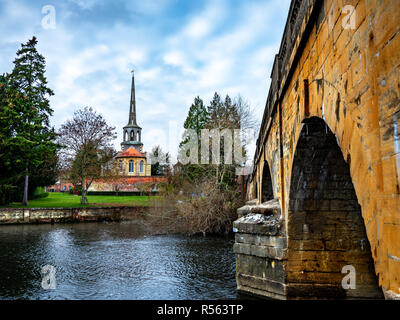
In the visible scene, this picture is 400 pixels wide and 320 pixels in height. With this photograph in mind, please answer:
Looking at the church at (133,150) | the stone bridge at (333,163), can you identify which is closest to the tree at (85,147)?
the stone bridge at (333,163)

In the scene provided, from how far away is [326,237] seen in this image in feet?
19.6

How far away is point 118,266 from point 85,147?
18.2m

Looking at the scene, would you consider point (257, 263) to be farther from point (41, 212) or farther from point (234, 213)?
point (41, 212)

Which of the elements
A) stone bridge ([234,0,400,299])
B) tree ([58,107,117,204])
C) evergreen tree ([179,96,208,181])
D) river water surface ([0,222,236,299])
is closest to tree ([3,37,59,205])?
tree ([58,107,117,204])

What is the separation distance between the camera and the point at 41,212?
75.9 feet

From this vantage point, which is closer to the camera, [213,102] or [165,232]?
[165,232]

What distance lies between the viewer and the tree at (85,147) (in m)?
26.6

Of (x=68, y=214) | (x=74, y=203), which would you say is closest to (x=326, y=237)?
(x=68, y=214)

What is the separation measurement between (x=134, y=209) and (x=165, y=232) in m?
9.38

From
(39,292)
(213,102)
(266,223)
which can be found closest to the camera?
(266,223)

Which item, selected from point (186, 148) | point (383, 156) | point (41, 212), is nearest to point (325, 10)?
point (383, 156)

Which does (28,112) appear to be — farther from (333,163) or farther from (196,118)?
(333,163)

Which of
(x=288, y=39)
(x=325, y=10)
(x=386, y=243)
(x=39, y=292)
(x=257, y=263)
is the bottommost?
(x=39, y=292)

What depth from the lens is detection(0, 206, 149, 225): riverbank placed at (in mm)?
22109
